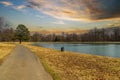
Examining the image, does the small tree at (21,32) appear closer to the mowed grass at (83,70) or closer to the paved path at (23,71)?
the mowed grass at (83,70)

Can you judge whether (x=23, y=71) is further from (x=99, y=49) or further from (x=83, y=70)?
(x=99, y=49)

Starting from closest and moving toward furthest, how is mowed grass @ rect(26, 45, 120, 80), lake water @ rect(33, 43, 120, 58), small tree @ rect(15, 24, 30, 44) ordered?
1. mowed grass @ rect(26, 45, 120, 80)
2. lake water @ rect(33, 43, 120, 58)
3. small tree @ rect(15, 24, 30, 44)

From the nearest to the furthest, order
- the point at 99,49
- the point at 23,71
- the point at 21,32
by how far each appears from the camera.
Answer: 1. the point at 23,71
2. the point at 99,49
3. the point at 21,32

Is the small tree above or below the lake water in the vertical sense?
above

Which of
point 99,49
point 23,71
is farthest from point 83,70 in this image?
point 99,49

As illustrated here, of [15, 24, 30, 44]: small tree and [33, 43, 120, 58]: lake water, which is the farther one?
[15, 24, 30, 44]: small tree

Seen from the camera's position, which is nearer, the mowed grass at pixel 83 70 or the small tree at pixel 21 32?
the mowed grass at pixel 83 70

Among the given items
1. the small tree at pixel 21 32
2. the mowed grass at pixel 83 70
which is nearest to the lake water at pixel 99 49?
the mowed grass at pixel 83 70

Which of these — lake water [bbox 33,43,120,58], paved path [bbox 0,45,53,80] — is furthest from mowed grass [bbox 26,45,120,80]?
lake water [bbox 33,43,120,58]

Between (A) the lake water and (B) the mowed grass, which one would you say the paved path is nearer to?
(B) the mowed grass

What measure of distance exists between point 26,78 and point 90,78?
359cm

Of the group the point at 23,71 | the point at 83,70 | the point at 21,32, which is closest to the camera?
the point at 23,71

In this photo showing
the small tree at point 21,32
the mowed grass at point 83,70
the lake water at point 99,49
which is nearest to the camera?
the mowed grass at point 83,70

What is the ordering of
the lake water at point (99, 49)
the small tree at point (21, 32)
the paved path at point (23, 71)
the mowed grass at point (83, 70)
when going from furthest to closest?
the small tree at point (21, 32), the lake water at point (99, 49), the mowed grass at point (83, 70), the paved path at point (23, 71)
